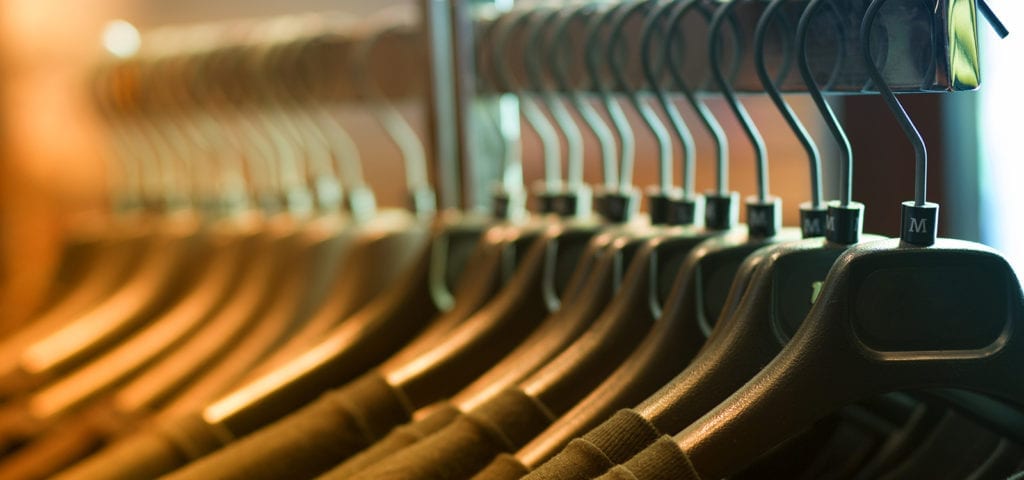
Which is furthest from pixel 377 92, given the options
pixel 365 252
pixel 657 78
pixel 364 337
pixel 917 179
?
pixel 917 179

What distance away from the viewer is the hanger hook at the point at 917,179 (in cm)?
62

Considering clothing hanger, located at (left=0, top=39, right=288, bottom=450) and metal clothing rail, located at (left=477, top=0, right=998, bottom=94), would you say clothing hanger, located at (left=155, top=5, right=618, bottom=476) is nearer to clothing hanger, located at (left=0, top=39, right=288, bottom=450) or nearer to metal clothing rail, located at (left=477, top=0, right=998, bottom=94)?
metal clothing rail, located at (left=477, top=0, right=998, bottom=94)

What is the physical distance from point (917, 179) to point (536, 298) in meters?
0.35

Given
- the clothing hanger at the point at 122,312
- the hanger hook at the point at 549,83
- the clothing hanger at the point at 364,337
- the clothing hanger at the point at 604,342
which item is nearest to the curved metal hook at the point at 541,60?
the hanger hook at the point at 549,83

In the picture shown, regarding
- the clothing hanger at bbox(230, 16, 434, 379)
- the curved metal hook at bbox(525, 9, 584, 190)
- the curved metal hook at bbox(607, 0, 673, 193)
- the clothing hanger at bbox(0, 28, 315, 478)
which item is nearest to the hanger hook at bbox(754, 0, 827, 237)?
the curved metal hook at bbox(607, 0, 673, 193)

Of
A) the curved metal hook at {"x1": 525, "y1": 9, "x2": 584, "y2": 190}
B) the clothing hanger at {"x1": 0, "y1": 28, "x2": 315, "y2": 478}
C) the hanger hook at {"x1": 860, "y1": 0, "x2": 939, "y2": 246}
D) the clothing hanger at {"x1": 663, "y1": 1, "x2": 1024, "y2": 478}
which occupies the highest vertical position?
the curved metal hook at {"x1": 525, "y1": 9, "x2": 584, "y2": 190}

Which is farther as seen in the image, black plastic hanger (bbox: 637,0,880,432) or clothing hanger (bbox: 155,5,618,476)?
clothing hanger (bbox: 155,5,618,476)

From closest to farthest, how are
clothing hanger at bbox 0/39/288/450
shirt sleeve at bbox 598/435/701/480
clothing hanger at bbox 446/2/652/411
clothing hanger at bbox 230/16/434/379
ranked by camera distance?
shirt sleeve at bbox 598/435/701/480
clothing hanger at bbox 446/2/652/411
clothing hanger at bbox 230/16/434/379
clothing hanger at bbox 0/39/288/450

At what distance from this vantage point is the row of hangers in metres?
0.61

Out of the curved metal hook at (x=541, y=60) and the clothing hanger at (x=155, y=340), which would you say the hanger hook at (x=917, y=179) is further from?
the clothing hanger at (x=155, y=340)

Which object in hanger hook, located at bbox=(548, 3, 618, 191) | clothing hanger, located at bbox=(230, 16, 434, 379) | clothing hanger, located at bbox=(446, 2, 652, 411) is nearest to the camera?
clothing hanger, located at bbox=(446, 2, 652, 411)

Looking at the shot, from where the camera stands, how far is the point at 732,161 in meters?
2.03

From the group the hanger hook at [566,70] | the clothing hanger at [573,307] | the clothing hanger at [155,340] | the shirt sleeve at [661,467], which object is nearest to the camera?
the shirt sleeve at [661,467]

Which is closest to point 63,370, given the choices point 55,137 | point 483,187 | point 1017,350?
point 483,187
